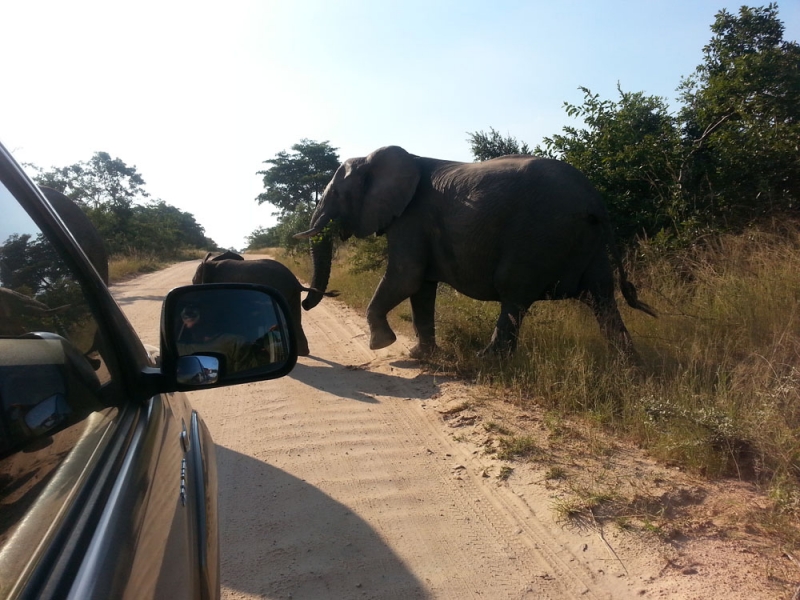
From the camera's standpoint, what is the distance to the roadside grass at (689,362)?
347 cm

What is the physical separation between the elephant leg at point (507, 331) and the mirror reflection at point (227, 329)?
4.06 metres

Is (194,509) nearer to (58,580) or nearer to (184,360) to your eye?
(184,360)

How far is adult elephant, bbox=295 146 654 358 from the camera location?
224 inches

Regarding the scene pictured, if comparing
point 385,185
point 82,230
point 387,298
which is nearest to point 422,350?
point 387,298

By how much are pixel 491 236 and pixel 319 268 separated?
2718 mm

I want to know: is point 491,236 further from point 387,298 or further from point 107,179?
point 107,179

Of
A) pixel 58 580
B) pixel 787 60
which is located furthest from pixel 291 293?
pixel 787 60

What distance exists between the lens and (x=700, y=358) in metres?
4.85

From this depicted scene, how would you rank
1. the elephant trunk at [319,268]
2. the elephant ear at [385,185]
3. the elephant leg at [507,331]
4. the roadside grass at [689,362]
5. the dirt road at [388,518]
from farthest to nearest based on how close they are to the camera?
the elephant trunk at [319,268]
the elephant ear at [385,185]
the elephant leg at [507,331]
the roadside grass at [689,362]
the dirt road at [388,518]

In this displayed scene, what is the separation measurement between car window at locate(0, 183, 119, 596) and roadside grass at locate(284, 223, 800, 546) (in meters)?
2.42

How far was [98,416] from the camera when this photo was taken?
4.91 feet

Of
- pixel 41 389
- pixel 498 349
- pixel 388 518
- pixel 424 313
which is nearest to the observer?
pixel 41 389

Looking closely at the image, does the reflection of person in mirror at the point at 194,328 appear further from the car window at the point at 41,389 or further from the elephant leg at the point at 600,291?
the elephant leg at the point at 600,291

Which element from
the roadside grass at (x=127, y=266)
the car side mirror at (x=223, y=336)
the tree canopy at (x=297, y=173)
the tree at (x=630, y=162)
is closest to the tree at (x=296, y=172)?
the tree canopy at (x=297, y=173)
